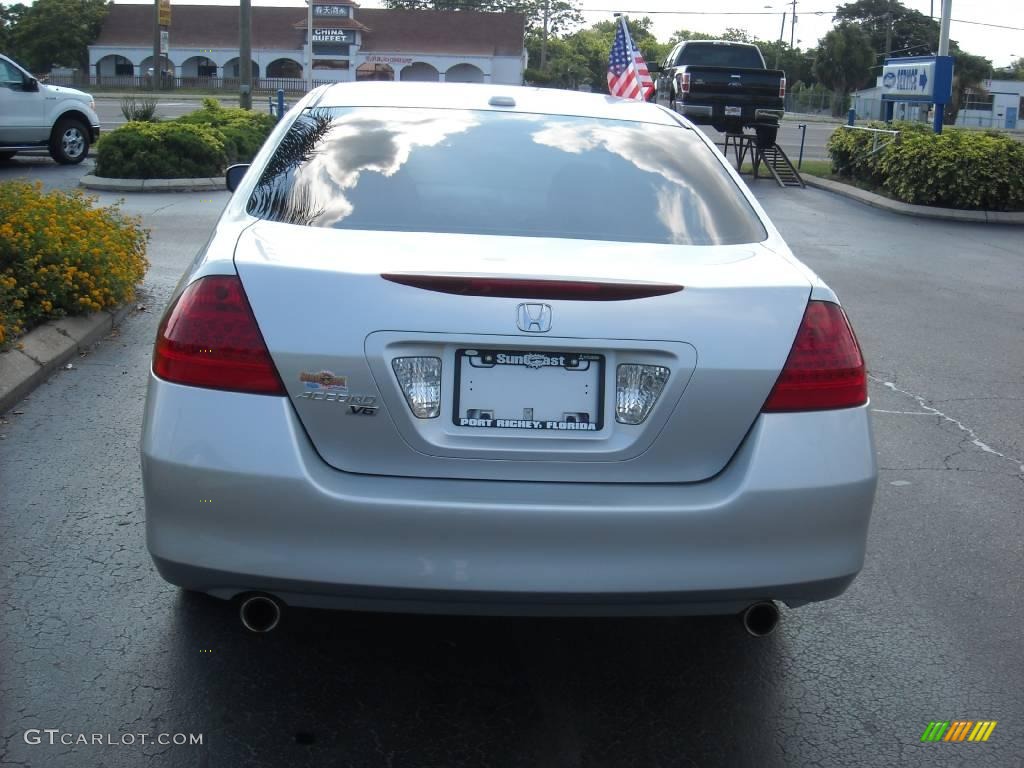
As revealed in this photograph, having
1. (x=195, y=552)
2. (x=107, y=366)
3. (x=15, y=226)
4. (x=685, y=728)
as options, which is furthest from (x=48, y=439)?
(x=685, y=728)

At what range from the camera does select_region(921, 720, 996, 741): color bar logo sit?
3.41 m

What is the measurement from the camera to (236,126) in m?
20.0

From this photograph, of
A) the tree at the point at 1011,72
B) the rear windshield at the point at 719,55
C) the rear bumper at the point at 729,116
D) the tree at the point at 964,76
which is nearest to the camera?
the rear bumper at the point at 729,116

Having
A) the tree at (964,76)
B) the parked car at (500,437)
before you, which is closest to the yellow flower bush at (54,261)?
the parked car at (500,437)

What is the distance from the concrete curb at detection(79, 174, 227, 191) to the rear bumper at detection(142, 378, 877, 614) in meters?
13.9

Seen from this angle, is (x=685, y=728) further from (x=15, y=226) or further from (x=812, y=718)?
(x=15, y=226)

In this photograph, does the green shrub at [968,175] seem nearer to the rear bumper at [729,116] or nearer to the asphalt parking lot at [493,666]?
the rear bumper at [729,116]

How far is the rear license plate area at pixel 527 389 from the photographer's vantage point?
299cm

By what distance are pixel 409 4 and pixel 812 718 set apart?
113m

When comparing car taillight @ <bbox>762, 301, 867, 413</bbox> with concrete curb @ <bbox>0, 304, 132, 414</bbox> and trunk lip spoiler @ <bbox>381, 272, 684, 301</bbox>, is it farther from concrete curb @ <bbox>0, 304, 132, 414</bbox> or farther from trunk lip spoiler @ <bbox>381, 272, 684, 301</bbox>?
concrete curb @ <bbox>0, 304, 132, 414</bbox>

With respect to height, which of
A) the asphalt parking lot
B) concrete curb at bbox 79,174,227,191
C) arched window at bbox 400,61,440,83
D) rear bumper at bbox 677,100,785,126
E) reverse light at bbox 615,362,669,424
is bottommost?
the asphalt parking lot

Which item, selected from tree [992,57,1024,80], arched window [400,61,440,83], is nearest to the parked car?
arched window [400,61,440,83]

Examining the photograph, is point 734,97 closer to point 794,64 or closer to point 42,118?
point 42,118

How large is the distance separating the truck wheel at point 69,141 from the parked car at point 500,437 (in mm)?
17532
